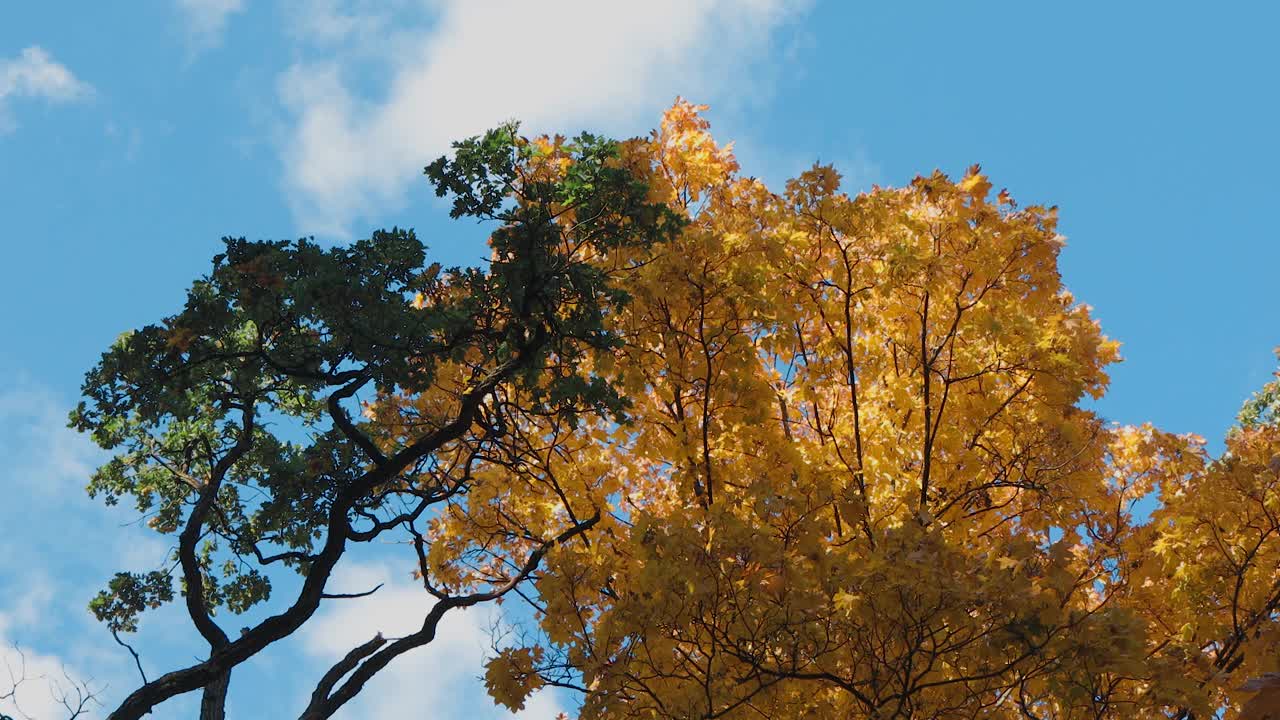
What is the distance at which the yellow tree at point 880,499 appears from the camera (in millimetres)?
6758

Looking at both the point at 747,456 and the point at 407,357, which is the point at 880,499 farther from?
the point at 407,357

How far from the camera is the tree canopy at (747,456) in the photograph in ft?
22.5

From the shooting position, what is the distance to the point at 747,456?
8.98 meters

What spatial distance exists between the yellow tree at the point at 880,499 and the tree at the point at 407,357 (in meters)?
0.46

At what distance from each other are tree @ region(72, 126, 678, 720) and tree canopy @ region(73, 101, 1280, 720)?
0.03 meters

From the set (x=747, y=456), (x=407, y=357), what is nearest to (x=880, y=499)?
(x=747, y=456)

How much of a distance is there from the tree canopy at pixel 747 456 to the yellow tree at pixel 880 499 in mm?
33

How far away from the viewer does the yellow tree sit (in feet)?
22.2

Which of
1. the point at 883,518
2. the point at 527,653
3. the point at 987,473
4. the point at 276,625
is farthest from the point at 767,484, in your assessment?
the point at 276,625

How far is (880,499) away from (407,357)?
14.2 feet

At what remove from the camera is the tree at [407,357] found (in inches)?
345

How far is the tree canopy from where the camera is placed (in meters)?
6.87

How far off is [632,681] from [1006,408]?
4744mm

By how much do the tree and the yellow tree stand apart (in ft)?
1.52
